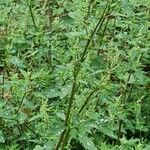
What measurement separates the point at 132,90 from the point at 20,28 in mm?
1206

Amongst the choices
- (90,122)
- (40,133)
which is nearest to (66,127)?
(90,122)

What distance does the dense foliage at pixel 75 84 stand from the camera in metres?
2.87

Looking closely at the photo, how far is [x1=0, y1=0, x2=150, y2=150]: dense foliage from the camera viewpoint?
287 cm

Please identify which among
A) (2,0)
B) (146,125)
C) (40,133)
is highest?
(2,0)

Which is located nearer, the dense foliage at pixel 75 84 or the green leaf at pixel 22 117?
the dense foliage at pixel 75 84

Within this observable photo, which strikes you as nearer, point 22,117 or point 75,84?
point 75,84

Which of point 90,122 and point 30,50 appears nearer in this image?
point 90,122

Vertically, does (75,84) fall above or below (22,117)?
above

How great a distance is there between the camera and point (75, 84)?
2.78m

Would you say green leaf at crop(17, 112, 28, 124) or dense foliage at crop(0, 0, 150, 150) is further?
green leaf at crop(17, 112, 28, 124)

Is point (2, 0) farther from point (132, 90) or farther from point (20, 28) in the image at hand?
point (132, 90)

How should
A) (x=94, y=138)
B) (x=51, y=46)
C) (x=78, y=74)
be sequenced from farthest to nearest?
1. (x=51, y=46)
2. (x=94, y=138)
3. (x=78, y=74)

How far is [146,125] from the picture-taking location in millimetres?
4180

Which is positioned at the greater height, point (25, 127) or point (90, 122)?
point (90, 122)
